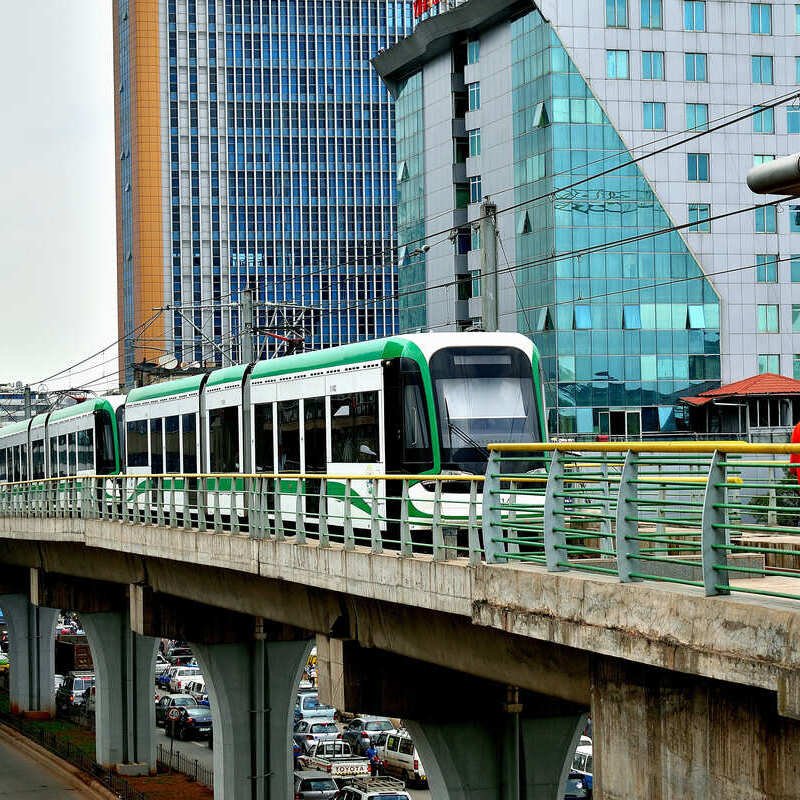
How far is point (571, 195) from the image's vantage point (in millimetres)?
66312

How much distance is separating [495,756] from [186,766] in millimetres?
30634

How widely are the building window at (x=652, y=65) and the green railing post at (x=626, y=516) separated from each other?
59378 mm

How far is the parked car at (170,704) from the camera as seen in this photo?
211ft

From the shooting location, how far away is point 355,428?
21.3 m

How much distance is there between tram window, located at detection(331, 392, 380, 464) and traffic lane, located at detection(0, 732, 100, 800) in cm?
2701

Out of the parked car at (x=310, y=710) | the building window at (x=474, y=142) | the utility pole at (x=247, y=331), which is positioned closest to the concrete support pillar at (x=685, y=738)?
the utility pole at (x=247, y=331)

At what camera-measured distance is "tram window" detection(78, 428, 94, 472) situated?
37969mm

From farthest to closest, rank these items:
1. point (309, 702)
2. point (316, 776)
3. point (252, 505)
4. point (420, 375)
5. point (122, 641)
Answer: point (309, 702) → point (122, 641) → point (316, 776) → point (252, 505) → point (420, 375)

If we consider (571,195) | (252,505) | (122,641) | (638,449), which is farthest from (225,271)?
(638,449)

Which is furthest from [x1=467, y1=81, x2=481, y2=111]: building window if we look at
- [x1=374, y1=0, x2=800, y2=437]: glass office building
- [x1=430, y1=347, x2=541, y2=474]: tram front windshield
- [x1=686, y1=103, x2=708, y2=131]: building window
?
[x1=430, y1=347, x2=541, y2=474]: tram front windshield

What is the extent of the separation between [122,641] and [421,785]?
10680mm

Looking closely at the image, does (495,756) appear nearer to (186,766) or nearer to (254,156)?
(186,766)

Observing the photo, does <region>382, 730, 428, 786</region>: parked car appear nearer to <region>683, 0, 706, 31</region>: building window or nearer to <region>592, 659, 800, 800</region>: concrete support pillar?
<region>683, 0, 706, 31</region>: building window

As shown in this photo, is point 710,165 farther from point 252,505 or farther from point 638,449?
point 638,449
